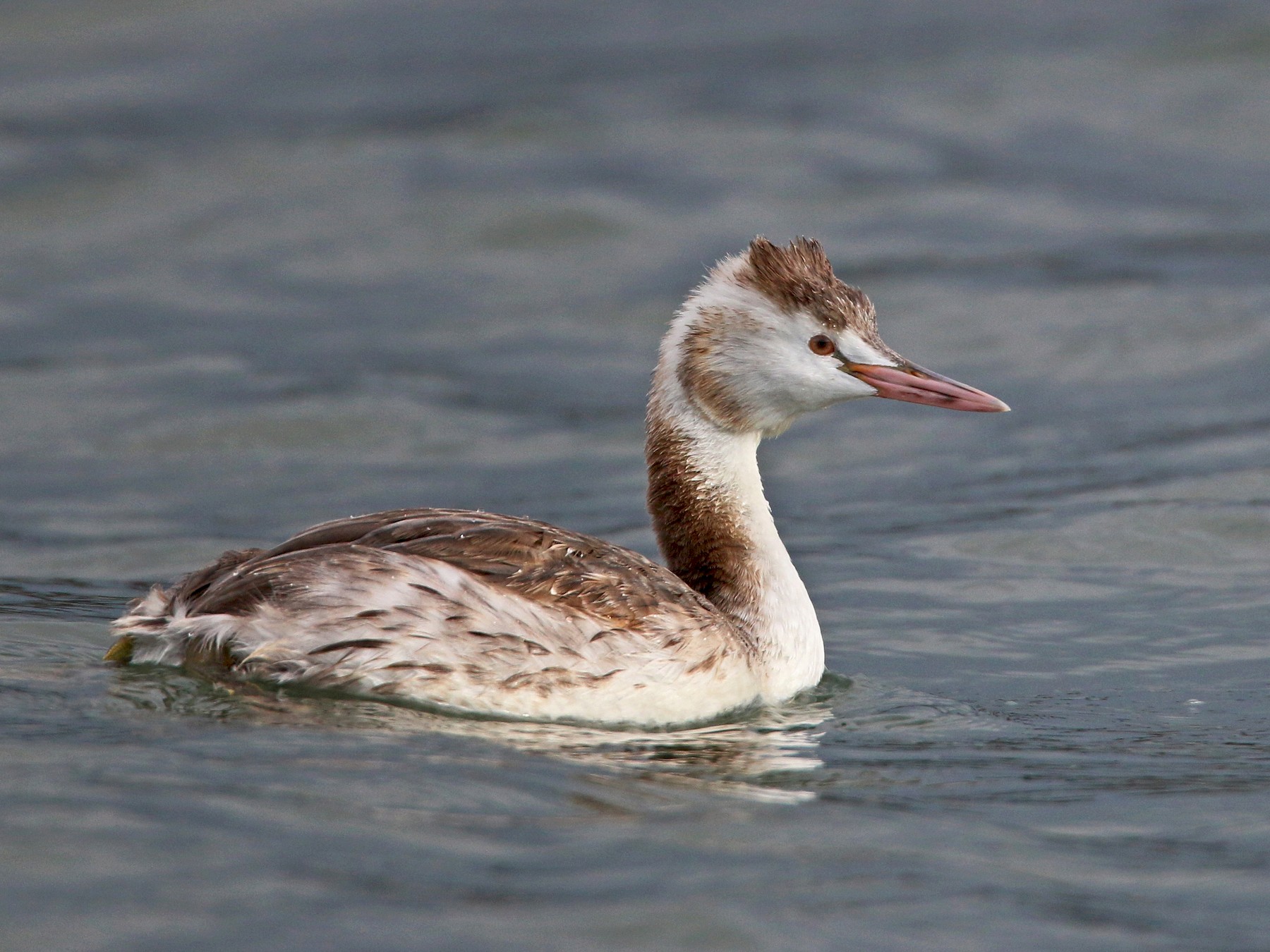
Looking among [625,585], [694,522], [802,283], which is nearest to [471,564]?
[625,585]

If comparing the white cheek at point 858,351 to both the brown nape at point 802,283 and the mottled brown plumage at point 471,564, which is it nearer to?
the brown nape at point 802,283

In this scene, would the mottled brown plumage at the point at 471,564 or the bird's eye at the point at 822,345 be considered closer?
the mottled brown plumage at the point at 471,564

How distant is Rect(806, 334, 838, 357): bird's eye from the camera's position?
288 inches

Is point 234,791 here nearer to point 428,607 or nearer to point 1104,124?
point 428,607

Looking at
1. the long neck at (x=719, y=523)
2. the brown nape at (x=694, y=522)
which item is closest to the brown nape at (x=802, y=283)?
the long neck at (x=719, y=523)

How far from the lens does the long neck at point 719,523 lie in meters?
7.31

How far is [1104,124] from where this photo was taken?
1595cm

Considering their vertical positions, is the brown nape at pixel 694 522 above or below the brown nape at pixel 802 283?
below

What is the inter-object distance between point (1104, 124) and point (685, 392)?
9728mm

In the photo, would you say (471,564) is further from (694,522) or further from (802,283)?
(802,283)

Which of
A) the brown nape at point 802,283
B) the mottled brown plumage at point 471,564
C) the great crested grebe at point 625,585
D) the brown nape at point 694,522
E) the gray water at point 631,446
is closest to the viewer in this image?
the gray water at point 631,446

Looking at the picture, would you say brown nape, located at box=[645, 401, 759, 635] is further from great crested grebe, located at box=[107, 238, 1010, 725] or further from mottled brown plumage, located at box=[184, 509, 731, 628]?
mottled brown plumage, located at box=[184, 509, 731, 628]

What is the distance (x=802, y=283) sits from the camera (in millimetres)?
7219

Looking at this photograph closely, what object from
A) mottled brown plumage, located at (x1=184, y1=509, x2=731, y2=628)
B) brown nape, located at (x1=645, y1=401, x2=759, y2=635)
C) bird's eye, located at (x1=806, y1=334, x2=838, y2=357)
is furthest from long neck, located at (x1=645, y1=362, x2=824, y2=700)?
mottled brown plumage, located at (x1=184, y1=509, x2=731, y2=628)
